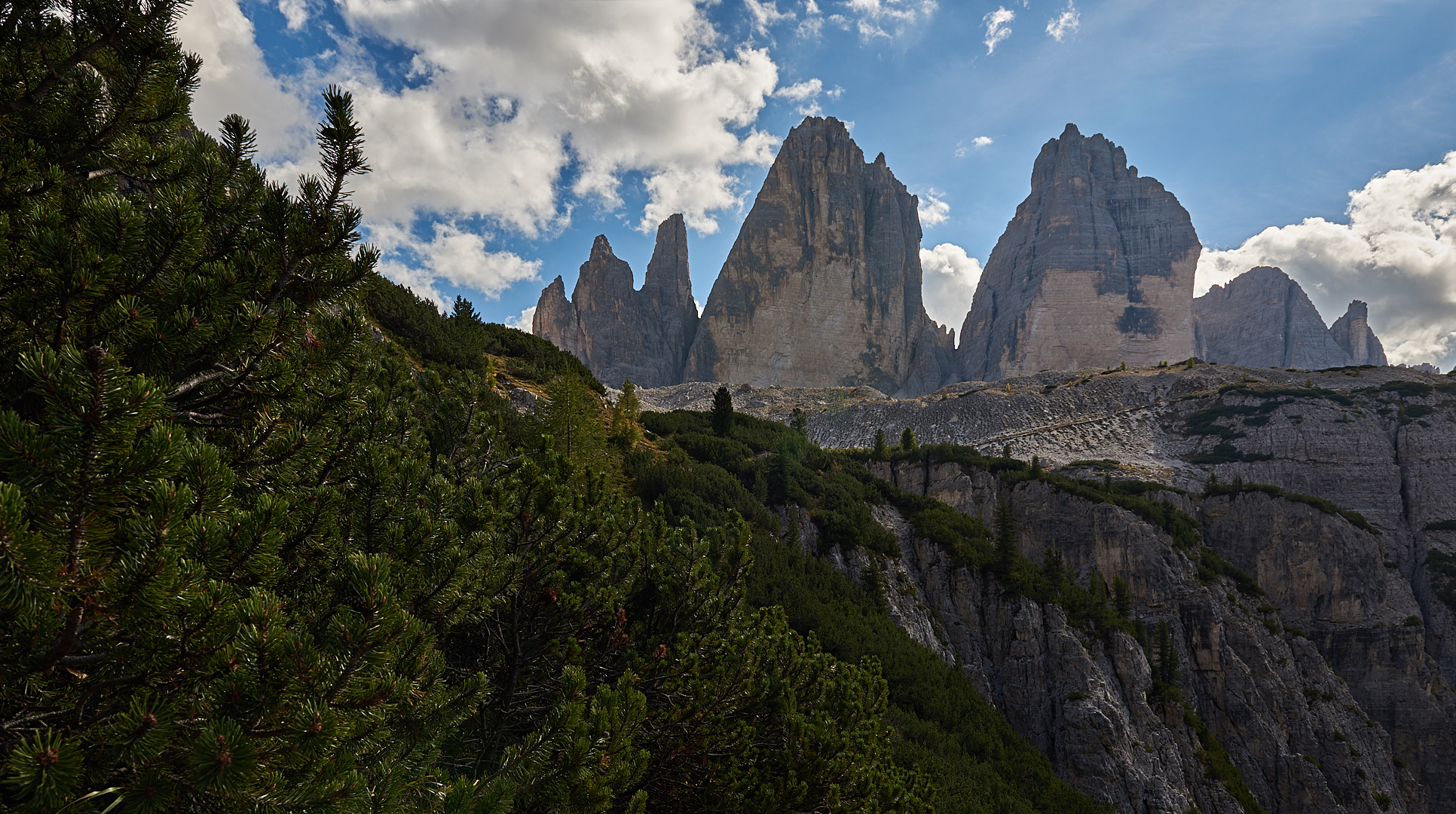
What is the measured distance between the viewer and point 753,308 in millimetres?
141875

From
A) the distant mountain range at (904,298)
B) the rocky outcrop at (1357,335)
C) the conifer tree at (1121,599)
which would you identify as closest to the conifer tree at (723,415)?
the conifer tree at (1121,599)

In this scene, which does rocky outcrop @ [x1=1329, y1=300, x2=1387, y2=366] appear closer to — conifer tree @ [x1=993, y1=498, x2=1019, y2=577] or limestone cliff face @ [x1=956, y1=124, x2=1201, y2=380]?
limestone cliff face @ [x1=956, y1=124, x2=1201, y2=380]

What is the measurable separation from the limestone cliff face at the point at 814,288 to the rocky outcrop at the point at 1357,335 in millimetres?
108724

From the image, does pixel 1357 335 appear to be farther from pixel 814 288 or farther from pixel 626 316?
pixel 626 316

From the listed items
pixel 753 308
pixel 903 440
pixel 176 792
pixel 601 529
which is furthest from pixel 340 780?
pixel 753 308

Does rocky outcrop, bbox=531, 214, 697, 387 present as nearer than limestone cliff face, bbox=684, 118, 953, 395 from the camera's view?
No

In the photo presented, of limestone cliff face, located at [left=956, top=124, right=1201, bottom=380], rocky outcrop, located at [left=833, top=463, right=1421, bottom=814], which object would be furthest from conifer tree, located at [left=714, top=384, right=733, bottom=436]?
limestone cliff face, located at [left=956, top=124, right=1201, bottom=380]

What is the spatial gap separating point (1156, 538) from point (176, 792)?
41.3 m

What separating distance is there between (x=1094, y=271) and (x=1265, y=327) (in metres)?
57.1

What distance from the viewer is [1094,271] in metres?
134

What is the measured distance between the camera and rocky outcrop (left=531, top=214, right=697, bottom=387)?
148375mm

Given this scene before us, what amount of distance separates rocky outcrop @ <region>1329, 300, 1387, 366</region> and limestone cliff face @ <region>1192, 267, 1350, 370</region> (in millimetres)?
3641

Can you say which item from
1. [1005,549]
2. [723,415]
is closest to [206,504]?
[1005,549]

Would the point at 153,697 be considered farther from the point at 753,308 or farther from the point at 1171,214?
the point at 1171,214
